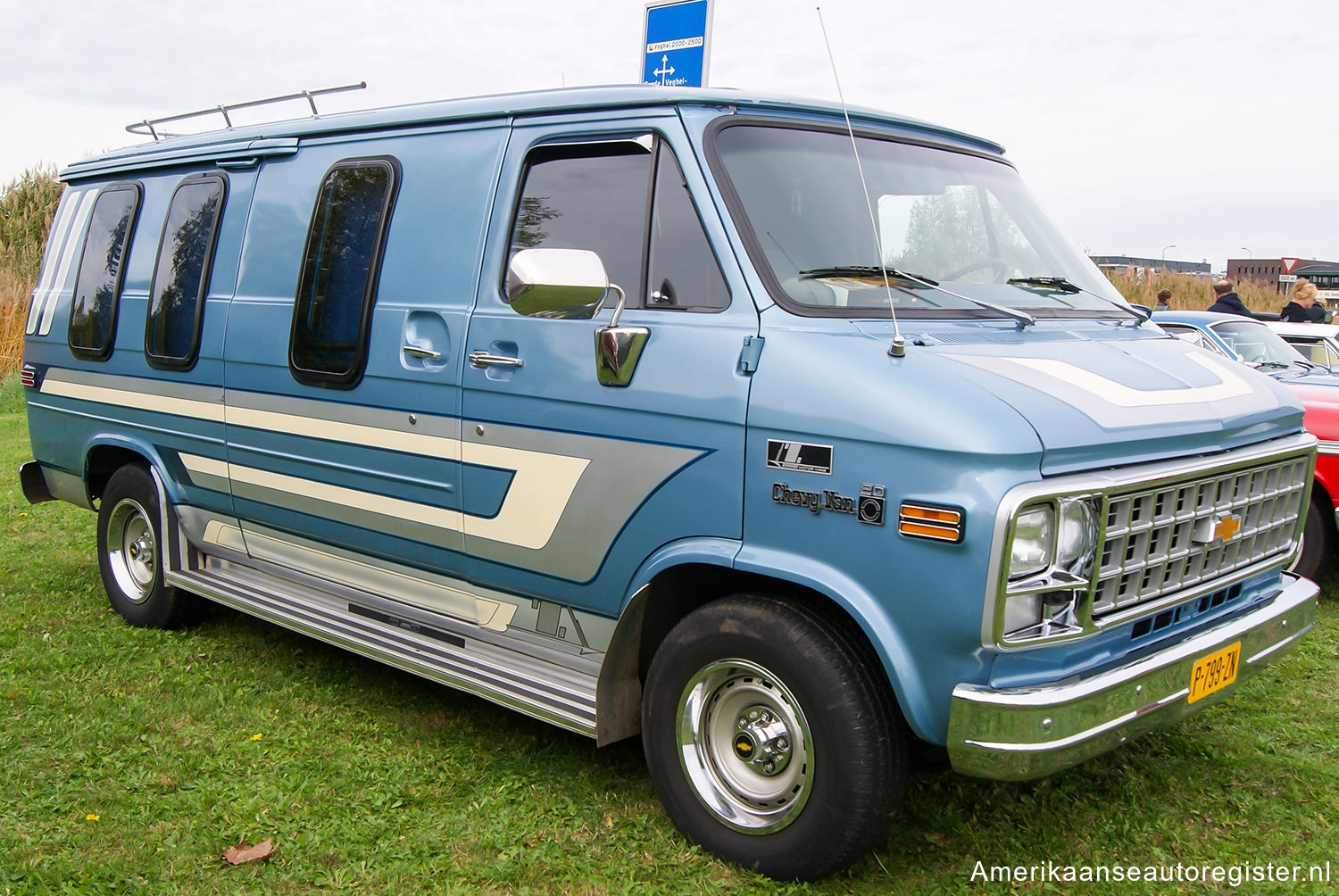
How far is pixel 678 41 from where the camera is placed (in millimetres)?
8203

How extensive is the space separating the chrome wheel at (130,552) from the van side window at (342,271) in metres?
2.06

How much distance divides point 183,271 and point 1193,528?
4.83m

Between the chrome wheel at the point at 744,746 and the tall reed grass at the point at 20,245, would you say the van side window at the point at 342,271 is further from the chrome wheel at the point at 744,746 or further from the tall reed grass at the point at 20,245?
the tall reed grass at the point at 20,245

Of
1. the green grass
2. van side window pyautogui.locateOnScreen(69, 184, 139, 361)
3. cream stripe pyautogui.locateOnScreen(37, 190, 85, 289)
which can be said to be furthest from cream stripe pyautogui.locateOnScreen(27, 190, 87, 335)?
the green grass

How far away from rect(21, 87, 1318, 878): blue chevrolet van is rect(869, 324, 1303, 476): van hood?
0.02 metres

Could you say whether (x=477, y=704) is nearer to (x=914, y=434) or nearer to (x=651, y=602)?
(x=651, y=602)

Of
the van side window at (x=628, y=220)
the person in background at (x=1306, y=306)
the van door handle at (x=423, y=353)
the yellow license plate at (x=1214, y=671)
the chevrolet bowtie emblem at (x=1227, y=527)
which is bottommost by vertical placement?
the yellow license plate at (x=1214, y=671)

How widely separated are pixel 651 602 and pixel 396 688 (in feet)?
6.56

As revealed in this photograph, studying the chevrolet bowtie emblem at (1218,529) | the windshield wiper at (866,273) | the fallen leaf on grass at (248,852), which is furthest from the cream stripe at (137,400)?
the chevrolet bowtie emblem at (1218,529)

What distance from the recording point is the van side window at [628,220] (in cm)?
375

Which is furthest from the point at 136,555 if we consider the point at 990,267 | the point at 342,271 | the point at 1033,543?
the point at 1033,543

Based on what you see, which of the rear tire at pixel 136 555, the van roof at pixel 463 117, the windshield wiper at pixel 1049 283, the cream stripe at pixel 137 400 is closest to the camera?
the van roof at pixel 463 117

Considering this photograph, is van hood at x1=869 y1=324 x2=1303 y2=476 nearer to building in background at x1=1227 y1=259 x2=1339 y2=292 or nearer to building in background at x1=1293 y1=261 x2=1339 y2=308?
building in background at x1=1227 y1=259 x2=1339 y2=292

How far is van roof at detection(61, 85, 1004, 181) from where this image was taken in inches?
153
